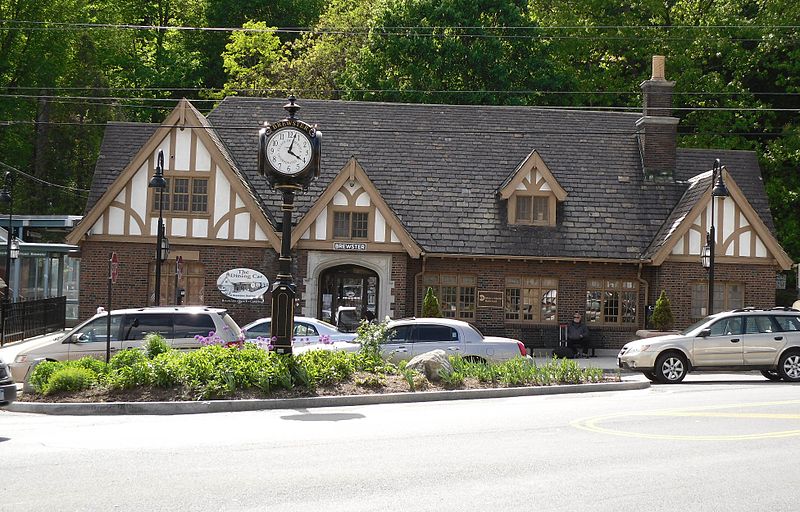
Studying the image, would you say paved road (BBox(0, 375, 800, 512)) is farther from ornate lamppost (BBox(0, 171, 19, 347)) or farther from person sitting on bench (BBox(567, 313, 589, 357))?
ornate lamppost (BBox(0, 171, 19, 347))

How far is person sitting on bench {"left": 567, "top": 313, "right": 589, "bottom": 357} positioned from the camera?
2834cm

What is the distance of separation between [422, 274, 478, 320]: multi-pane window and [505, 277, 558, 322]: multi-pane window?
1.13m

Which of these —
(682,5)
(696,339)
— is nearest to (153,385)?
(696,339)

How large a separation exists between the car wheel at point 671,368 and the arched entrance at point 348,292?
11.0 meters

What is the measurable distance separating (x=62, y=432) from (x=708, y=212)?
21962mm

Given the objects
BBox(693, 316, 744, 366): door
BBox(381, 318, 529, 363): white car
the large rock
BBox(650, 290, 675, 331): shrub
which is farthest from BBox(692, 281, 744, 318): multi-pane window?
the large rock

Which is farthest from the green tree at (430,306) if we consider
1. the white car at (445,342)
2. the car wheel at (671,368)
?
the car wheel at (671,368)

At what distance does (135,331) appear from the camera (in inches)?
770

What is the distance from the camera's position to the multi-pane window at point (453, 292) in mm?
30156

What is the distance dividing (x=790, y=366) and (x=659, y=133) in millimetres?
12510

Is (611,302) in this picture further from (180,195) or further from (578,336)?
(180,195)

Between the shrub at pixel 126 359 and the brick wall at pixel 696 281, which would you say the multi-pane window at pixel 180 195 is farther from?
the brick wall at pixel 696 281

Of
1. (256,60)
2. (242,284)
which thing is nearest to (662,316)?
(242,284)

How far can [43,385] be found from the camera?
54.3 ft
